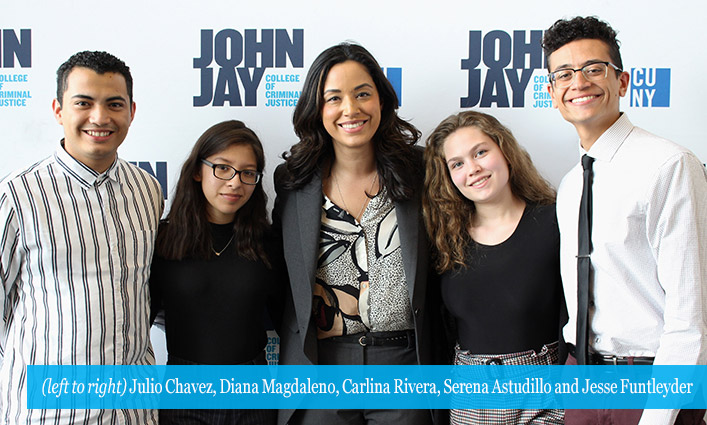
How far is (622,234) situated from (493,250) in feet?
1.49

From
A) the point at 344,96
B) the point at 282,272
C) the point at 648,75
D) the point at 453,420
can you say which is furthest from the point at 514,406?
the point at 648,75

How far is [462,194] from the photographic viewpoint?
6.77ft

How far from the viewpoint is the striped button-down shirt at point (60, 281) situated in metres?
1.68

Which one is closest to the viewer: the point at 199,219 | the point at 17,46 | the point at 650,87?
the point at 199,219

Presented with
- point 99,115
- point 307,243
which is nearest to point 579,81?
point 307,243

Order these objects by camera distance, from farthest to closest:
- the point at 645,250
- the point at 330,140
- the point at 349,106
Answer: the point at 330,140
the point at 349,106
the point at 645,250

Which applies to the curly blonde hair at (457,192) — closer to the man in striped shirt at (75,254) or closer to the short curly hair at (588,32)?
the short curly hair at (588,32)

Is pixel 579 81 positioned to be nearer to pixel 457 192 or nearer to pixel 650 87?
pixel 457 192

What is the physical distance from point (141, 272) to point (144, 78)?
41.4 inches


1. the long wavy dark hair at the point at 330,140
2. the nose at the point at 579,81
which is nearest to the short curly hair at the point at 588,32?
the nose at the point at 579,81

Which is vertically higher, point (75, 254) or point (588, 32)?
point (588, 32)

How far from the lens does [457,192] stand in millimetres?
2051

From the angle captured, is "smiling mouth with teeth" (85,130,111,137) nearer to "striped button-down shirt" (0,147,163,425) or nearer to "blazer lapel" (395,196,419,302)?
"striped button-down shirt" (0,147,163,425)

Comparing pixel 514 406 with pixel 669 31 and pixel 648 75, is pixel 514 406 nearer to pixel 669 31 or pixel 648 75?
pixel 648 75
